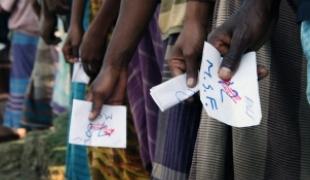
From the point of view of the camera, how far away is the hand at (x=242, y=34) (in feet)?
3.02

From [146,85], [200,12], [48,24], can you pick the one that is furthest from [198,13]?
[48,24]

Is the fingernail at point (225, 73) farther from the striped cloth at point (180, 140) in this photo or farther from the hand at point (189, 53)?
the striped cloth at point (180, 140)

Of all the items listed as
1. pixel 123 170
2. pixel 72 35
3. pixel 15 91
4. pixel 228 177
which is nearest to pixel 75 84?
pixel 72 35

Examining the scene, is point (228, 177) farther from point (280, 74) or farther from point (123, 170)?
point (123, 170)

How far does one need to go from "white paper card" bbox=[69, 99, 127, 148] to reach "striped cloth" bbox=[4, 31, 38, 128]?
7.38 feet

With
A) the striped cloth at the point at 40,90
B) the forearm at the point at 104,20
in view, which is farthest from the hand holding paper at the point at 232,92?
the striped cloth at the point at 40,90

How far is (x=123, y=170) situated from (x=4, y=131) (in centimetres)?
216

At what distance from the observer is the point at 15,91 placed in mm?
3617

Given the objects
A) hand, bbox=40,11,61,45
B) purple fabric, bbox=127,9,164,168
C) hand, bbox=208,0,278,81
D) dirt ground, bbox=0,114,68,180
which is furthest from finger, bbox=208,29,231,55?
dirt ground, bbox=0,114,68,180

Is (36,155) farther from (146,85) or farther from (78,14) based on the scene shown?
(146,85)

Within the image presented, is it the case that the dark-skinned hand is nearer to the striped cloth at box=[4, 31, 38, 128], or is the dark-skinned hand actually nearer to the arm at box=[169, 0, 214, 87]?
the arm at box=[169, 0, 214, 87]

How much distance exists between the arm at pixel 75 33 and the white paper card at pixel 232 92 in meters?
0.92

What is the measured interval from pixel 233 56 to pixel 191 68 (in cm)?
17

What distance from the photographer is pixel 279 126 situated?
1098 mm
